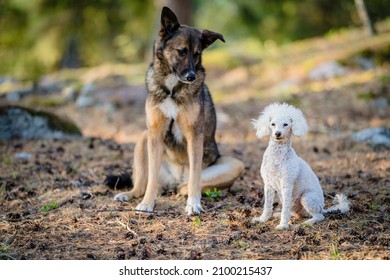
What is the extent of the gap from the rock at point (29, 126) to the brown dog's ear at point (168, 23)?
4.51 m

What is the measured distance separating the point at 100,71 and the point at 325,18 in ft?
28.3

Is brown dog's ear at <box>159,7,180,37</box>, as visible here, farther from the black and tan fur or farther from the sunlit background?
the sunlit background

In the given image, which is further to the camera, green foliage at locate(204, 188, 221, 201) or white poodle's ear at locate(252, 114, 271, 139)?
green foliage at locate(204, 188, 221, 201)

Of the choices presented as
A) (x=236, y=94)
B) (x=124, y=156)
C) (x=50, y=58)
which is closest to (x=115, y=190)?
(x=124, y=156)

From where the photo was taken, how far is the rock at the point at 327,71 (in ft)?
43.1

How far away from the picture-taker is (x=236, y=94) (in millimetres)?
13586

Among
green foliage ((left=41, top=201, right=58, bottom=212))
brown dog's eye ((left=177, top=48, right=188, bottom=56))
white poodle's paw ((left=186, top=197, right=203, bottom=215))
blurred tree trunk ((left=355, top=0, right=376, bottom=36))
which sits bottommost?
green foliage ((left=41, top=201, right=58, bottom=212))

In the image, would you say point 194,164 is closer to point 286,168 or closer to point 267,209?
point 267,209

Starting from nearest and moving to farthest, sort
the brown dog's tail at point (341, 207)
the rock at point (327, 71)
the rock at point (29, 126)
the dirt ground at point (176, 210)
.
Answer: the dirt ground at point (176, 210) → the brown dog's tail at point (341, 207) → the rock at point (29, 126) → the rock at point (327, 71)

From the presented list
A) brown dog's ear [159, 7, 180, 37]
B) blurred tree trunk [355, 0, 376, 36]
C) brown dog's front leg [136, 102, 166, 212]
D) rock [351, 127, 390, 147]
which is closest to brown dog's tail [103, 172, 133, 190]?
brown dog's front leg [136, 102, 166, 212]

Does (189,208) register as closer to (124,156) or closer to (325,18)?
(124,156)

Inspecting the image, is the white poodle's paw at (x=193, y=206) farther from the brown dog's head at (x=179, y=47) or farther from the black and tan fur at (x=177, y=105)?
the brown dog's head at (x=179, y=47)

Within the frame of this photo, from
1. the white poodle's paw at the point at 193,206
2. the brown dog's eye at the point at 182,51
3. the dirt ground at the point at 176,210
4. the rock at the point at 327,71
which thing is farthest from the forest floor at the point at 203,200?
the brown dog's eye at the point at 182,51

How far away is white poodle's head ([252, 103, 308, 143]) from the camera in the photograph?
479cm
